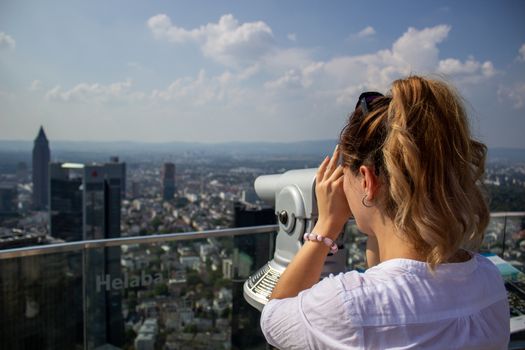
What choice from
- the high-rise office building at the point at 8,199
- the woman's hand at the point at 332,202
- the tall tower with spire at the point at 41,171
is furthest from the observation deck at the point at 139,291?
the tall tower with spire at the point at 41,171

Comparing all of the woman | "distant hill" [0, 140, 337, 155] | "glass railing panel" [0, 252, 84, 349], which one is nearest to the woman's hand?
the woman

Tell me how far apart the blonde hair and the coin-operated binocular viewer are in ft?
1.54

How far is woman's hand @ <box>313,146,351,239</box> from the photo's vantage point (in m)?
1.07

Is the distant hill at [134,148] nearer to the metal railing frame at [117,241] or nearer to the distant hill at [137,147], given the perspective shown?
the distant hill at [137,147]

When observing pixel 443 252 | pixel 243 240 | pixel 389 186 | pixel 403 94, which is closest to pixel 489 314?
pixel 443 252

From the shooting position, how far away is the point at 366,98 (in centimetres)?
98

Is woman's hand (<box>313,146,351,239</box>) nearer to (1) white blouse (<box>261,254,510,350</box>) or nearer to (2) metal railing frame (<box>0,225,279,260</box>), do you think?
(1) white blouse (<box>261,254,510,350</box>)

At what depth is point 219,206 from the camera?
19.0 meters

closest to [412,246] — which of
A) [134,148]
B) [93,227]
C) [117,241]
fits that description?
[117,241]

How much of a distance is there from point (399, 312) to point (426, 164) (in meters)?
0.27

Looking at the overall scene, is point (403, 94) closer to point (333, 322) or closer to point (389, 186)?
point (389, 186)

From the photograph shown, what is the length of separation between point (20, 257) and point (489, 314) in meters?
2.70

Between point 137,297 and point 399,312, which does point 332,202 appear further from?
point 137,297

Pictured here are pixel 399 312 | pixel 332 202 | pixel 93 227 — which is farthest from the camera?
pixel 93 227
